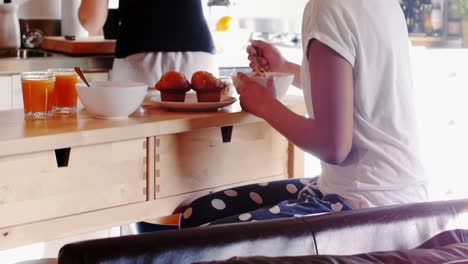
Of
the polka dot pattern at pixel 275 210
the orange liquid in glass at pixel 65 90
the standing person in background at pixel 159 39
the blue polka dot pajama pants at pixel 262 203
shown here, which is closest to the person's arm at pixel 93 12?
the standing person in background at pixel 159 39

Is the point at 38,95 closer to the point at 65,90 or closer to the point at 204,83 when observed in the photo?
the point at 65,90

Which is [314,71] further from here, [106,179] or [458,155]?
[458,155]

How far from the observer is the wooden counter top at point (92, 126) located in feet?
5.27

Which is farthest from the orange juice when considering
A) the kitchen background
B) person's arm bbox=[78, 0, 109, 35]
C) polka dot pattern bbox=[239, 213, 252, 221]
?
the kitchen background

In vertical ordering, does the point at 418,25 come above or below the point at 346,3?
below

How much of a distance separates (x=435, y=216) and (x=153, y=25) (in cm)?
Result: 170

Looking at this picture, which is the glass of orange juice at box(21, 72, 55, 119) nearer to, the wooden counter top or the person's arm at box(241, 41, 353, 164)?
the wooden counter top

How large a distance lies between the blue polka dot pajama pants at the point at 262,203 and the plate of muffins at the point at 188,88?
0.74 feet

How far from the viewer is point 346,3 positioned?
1782 millimetres

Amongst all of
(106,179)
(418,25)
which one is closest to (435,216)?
(106,179)

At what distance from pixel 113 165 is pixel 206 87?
357 mm

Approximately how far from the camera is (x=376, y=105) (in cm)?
183

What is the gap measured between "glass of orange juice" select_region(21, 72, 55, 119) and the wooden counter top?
0.09 feet

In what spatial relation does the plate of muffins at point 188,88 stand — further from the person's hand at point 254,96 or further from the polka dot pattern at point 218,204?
the polka dot pattern at point 218,204
